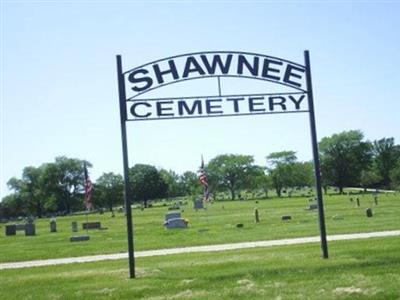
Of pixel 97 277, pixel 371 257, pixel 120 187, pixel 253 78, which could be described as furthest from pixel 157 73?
pixel 120 187

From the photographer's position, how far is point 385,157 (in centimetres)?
12525

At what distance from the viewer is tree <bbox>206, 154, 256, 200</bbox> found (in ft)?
438

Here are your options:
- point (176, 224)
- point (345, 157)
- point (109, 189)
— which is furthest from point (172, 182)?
point (176, 224)

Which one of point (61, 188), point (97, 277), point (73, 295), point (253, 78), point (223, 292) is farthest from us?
point (61, 188)

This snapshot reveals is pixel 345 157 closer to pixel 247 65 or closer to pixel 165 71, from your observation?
pixel 247 65

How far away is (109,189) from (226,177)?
28.7m

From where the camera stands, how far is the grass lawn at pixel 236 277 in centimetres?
992

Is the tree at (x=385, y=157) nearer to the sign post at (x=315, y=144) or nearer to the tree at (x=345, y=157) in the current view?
the tree at (x=345, y=157)

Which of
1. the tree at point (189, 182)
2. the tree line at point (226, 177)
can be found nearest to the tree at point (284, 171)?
the tree line at point (226, 177)

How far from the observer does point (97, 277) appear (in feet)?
43.2

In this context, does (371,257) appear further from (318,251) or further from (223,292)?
(223,292)

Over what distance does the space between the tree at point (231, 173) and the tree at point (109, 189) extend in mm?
22489

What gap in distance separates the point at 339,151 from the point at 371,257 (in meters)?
117

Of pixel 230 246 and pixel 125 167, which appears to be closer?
pixel 125 167
